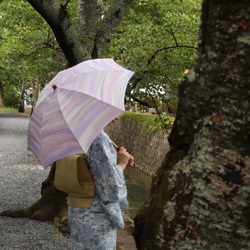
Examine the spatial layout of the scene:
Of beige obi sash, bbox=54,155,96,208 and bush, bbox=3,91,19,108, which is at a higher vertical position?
beige obi sash, bbox=54,155,96,208

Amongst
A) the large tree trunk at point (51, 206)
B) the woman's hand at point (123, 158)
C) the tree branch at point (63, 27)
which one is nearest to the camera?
the woman's hand at point (123, 158)

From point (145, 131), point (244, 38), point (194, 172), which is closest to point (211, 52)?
point (244, 38)

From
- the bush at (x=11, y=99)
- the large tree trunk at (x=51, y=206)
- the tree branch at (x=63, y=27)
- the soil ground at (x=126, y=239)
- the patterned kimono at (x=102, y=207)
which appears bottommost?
the bush at (x=11, y=99)

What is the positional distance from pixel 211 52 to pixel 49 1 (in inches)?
113

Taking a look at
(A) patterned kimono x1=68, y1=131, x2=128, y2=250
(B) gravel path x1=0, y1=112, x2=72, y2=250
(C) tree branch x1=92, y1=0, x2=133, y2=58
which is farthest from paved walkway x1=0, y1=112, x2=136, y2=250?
(C) tree branch x1=92, y1=0, x2=133, y2=58

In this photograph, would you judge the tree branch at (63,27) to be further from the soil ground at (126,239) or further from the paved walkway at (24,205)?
the soil ground at (126,239)

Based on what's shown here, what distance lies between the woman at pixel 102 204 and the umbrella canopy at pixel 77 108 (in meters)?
0.11

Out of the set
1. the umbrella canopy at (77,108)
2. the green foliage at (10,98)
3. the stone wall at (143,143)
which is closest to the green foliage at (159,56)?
the umbrella canopy at (77,108)

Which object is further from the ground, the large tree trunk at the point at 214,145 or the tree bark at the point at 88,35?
the tree bark at the point at 88,35

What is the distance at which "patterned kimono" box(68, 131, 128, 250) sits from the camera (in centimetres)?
240

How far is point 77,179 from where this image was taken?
2.45 metres

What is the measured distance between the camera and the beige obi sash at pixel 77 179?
2.45 metres

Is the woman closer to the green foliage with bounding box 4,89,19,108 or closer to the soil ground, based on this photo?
the soil ground

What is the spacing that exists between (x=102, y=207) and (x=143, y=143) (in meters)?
10.3
